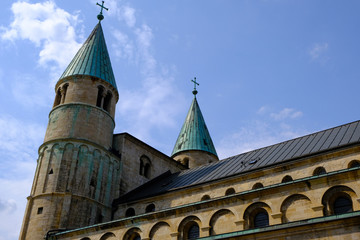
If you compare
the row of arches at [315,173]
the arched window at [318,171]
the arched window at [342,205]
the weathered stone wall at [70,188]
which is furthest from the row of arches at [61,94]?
the arched window at [342,205]

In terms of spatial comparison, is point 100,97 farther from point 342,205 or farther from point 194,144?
point 342,205

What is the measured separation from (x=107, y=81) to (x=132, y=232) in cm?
1701

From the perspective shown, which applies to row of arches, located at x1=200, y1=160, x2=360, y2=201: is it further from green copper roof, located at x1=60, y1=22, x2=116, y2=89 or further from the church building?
green copper roof, located at x1=60, y1=22, x2=116, y2=89

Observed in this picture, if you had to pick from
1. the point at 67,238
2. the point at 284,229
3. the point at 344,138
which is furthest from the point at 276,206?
the point at 67,238

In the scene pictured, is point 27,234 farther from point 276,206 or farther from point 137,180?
point 276,206

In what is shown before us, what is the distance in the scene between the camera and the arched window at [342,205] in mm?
20750

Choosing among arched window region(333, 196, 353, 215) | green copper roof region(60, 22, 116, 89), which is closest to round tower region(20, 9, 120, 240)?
green copper roof region(60, 22, 116, 89)

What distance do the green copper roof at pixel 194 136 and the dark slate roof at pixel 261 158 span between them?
14.3 m

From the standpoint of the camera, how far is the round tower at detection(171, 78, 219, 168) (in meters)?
51.7

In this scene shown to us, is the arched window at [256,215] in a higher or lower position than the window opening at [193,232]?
higher

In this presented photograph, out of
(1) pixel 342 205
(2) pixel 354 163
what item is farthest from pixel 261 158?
(1) pixel 342 205

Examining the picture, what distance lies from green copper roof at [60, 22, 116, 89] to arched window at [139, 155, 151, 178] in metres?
7.40

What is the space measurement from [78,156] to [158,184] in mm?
7566

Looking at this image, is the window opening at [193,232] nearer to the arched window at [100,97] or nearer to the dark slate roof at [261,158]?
Answer: the dark slate roof at [261,158]
